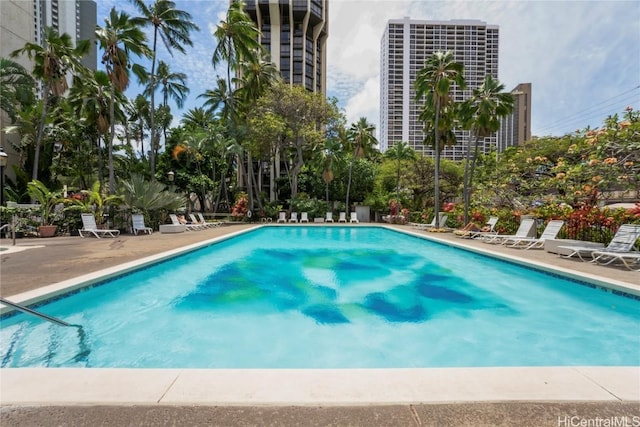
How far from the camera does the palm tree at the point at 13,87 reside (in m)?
16.6

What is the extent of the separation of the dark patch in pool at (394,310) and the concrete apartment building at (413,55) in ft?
214

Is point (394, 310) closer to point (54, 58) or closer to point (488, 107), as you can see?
point (488, 107)

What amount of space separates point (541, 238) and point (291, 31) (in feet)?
139

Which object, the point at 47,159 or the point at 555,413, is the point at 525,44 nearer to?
the point at 555,413

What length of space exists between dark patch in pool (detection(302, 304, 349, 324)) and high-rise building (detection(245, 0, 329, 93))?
40.6 m

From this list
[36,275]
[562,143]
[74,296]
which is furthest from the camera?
[562,143]

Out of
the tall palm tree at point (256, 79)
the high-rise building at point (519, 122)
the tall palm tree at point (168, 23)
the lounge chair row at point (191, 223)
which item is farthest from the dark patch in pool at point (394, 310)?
the high-rise building at point (519, 122)

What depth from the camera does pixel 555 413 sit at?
189 centimetres

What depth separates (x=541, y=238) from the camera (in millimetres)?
10227

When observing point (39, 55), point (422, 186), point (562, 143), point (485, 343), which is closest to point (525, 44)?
point (562, 143)

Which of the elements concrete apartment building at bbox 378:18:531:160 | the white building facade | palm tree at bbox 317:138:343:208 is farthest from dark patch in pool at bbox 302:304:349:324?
the white building facade

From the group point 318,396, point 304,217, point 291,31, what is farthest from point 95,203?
point 291,31

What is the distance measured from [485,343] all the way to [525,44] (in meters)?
16.6

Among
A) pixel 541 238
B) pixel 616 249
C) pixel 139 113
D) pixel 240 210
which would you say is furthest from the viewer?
pixel 139 113
